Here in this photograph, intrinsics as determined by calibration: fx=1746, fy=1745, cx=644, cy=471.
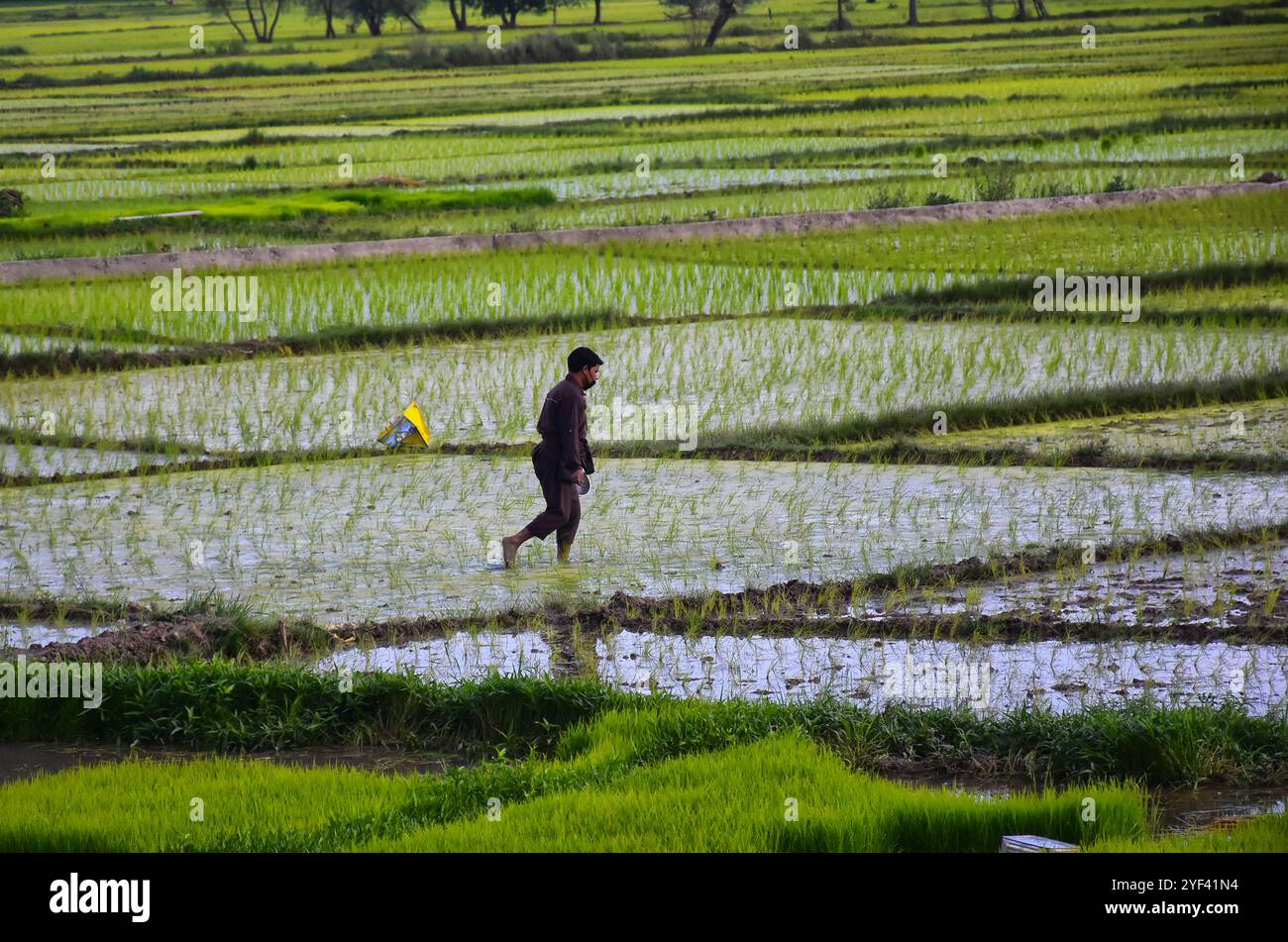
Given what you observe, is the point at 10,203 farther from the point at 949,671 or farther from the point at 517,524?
the point at 949,671

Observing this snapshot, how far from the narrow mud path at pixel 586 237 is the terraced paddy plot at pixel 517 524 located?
6679 millimetres

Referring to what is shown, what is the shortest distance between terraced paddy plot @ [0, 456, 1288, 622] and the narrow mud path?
668 cm

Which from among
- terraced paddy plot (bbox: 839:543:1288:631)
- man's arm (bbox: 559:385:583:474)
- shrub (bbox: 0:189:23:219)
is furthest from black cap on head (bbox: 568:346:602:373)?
shrub (bbox: 0:189:23:219)

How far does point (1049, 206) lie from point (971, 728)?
1385cm

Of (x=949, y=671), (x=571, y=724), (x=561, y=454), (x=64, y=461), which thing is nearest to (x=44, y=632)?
(x=561, y=454)

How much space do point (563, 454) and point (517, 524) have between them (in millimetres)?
864

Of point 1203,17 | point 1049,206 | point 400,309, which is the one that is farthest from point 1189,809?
point 1203,17

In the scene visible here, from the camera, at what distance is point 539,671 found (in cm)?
554

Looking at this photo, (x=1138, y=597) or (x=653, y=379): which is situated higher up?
(x=653, y=379)

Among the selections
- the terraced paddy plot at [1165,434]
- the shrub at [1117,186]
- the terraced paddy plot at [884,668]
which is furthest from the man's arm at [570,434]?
the shrub at [1117,186]

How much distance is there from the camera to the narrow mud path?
580 inches

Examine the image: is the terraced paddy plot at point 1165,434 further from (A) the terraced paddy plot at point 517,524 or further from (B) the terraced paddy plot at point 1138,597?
(B) the terraced paddy plot at point 1138,597

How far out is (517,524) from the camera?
7551mm

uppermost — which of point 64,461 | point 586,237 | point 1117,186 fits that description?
point 1117,186
